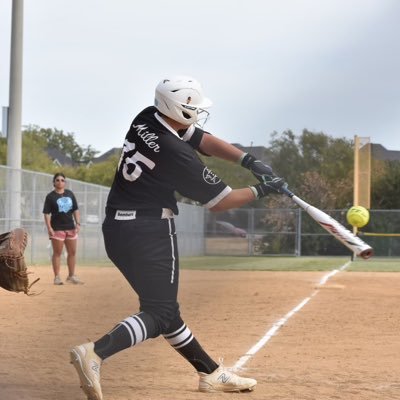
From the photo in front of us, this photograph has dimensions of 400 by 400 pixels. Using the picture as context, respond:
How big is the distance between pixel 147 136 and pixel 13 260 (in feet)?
4.21

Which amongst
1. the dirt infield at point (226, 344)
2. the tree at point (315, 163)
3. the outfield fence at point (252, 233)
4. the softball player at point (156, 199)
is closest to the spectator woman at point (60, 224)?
the dirt infield at point (226, 344)

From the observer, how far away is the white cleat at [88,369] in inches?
178

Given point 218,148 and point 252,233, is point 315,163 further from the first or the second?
point 218,148

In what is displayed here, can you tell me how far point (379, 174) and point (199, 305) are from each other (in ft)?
114

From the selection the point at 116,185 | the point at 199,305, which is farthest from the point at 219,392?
the point at 199,305

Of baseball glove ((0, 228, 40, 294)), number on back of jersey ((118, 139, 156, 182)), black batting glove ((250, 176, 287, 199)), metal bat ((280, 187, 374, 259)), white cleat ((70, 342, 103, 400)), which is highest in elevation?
number on back of jersey ((118, 139, 156, 182))

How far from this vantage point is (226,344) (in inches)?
288

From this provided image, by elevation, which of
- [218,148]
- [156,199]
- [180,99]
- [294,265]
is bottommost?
[294,265]

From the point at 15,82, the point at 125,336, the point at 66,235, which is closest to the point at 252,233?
the point at 15,82

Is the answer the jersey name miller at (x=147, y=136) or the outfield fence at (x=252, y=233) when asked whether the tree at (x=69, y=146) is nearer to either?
the outfield fence at (x=252, y=233)

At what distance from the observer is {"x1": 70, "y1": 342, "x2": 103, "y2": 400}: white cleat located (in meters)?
4.52

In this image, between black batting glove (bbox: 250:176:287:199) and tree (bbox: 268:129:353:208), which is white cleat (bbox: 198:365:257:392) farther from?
tree (bbox: 268:129:353:208)

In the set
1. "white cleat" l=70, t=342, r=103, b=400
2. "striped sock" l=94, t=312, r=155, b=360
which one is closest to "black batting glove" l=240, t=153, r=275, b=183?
"striped sock" l=94, t=312, r=155, b=360

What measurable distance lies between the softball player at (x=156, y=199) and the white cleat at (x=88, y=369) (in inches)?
1.4
